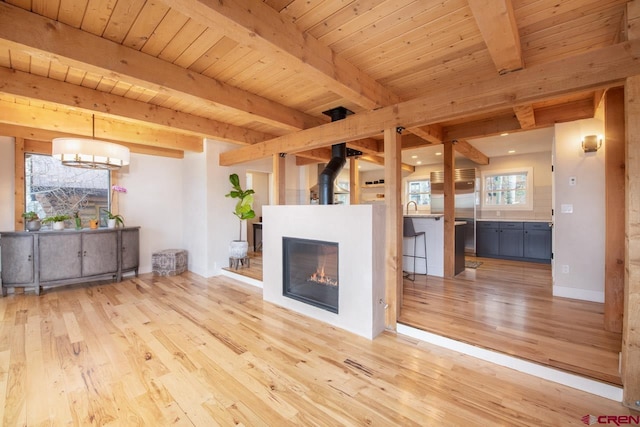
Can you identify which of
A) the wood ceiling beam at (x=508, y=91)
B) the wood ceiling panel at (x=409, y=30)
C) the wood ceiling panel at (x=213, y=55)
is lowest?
the wood ceiling beam at (x=508, y=91)

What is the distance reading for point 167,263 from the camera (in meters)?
5.07

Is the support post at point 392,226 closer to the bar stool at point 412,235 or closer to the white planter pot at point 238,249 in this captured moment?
the bar stool at point 412,235

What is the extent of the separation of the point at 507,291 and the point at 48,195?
736 cm

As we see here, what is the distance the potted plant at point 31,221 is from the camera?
3.95m

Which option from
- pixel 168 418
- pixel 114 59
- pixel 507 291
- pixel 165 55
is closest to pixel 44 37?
pixel 114 59

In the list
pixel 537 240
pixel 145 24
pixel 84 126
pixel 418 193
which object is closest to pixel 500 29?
pixel 145 24

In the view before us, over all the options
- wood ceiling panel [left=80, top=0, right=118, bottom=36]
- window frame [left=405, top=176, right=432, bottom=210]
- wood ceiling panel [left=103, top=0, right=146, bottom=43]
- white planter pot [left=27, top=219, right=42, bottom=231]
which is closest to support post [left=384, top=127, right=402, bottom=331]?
wood ceiling panel [left=103, top=0, right=146, bottom=43]

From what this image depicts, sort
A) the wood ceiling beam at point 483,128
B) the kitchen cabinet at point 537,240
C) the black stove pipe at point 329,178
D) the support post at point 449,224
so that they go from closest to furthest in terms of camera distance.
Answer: the black stove pipe at point 329,178, the wood ceiling beam at point 483,128, the support post at point 449,224, the kitchen cabinet at point 537,240

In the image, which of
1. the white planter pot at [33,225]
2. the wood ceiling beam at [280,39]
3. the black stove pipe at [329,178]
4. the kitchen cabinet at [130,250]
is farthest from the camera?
the kitchen cabinet at [130,250]

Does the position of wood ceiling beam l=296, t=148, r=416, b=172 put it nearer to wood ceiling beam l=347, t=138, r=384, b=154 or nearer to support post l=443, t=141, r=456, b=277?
wood ceiling beam l=347, t=138, r=384, b=154

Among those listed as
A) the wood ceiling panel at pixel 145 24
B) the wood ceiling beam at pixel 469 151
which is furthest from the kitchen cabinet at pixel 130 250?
the wood ceiling beam at pixel 469 151

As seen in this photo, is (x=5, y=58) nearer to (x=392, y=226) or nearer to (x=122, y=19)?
(x=122, y=19)

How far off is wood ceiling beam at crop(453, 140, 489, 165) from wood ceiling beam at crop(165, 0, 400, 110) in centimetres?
282

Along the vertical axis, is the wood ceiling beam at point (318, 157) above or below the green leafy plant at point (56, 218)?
above
